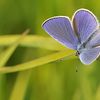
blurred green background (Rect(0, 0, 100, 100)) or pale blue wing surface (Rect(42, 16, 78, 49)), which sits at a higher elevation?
blurred green background (Rect(0, 0, 100, 100))

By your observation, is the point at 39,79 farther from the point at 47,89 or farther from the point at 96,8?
the point at 96,8

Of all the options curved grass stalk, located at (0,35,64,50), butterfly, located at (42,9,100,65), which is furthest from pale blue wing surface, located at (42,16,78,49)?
curved grass stalk, located at (0,35,64,50)

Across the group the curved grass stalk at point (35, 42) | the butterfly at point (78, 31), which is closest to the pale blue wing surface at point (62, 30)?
the butterfly at point (78, 31)

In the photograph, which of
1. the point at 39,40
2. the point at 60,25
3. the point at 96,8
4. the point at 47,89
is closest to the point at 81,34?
the point at 60,25

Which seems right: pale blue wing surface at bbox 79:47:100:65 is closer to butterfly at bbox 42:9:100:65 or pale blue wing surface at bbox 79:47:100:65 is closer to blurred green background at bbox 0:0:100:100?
butterfly at bbox 42:9:100:65

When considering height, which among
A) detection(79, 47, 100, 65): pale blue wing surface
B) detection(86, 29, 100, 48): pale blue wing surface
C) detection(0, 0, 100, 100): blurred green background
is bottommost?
detection(79, 47, 100, 65): pale blue wing surface

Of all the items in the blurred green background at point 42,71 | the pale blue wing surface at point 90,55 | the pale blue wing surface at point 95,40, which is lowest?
the pale blue wing surface at point 90,55

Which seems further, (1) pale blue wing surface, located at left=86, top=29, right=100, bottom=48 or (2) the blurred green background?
(2) the blurred green background

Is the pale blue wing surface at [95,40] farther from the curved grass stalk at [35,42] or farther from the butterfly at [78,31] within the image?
the curved grass stalk at [35,42]
